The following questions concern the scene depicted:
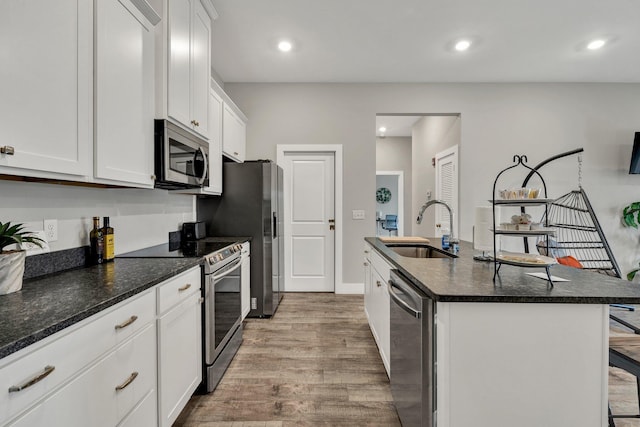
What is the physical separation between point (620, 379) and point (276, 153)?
3.88 m

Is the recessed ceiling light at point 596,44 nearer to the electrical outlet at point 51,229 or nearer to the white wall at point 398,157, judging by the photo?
the white wall at point 398,157

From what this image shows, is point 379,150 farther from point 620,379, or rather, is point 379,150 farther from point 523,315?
point 523,315

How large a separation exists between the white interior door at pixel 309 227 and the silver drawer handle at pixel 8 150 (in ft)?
10.8

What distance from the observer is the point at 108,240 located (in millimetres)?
1777

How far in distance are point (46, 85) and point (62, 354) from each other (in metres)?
0.94

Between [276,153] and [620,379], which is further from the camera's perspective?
[276,153]

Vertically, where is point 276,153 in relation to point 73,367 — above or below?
above

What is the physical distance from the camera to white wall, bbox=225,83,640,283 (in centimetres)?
417

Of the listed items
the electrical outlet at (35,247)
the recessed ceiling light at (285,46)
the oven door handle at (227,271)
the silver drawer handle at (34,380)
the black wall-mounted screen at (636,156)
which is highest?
the recessed ceiling light at (285,46)

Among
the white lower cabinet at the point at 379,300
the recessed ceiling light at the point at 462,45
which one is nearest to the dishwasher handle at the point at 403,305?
the white lower cabinet at the point at 379,300

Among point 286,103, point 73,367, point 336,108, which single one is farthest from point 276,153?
point 73,367

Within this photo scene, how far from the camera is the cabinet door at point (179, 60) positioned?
194cm

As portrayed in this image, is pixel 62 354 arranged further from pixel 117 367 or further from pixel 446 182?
pixel 446 182

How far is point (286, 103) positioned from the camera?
4172 millimetres
